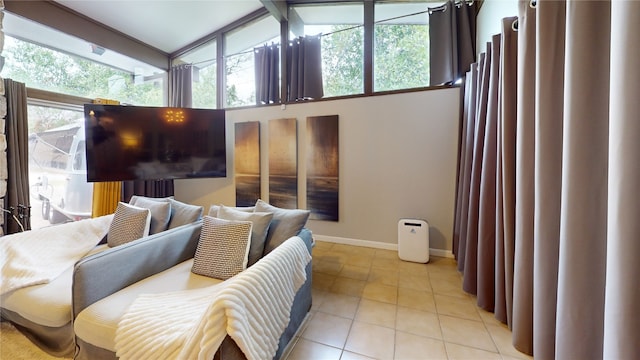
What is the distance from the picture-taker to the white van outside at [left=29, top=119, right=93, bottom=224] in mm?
2916

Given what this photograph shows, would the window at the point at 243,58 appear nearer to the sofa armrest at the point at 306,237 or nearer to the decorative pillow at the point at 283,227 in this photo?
the decorative pillow at the point at 283,227

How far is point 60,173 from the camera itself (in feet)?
10.4

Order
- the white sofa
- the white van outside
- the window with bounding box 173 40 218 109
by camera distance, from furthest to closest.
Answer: the window with bounding box 173 40 218 109 < the white van outside < the white sofa

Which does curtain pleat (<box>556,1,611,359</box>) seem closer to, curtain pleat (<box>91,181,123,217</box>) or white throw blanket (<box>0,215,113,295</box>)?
white throw blanket (<box>0,215,113,295</box>)

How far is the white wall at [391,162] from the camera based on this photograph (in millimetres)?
2924

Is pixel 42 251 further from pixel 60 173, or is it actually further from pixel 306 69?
pixel 306 69

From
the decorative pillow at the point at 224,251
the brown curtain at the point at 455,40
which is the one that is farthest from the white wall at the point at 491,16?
the decorative pillow at the point at 224,251

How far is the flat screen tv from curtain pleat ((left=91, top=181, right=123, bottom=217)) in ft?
1.95

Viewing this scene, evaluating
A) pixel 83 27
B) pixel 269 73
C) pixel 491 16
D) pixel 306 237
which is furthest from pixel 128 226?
pixel 491 16

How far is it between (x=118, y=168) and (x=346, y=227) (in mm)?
3096

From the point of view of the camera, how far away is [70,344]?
138cm

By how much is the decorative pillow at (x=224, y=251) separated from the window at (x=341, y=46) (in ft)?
8.12

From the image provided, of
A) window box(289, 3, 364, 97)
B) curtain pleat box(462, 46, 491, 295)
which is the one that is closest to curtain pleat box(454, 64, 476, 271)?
curtain pleat box(462, 46, 491, 295)

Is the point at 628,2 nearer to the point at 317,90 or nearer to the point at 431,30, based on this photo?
the point at 431,30
